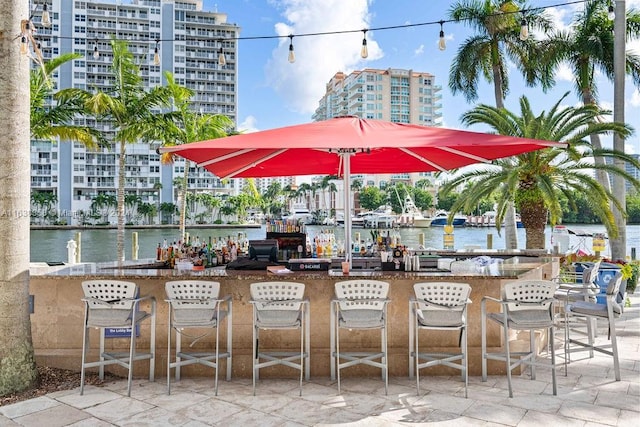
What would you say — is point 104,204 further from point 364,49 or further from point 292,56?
point 364,49

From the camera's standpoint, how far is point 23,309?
14.1ft

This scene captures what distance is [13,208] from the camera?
419 centimetres

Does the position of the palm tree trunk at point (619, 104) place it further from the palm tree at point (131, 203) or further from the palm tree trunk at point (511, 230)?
the palm tree at point (131, 203)

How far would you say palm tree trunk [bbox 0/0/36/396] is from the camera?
4.16 meters

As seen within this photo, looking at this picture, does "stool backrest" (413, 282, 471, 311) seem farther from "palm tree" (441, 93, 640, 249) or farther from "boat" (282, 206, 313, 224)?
"palm tree" (441, 93, 640, 249)

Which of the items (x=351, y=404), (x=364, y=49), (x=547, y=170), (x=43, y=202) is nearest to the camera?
(x=351, y=404)

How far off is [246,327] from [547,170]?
8.67 meters

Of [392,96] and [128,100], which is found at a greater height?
[392,96]

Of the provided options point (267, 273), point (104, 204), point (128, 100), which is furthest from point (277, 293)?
point (104, 204)

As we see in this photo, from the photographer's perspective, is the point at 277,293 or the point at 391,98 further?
the point at 391,98

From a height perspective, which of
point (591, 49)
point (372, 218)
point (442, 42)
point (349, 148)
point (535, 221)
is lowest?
point (535, 221)

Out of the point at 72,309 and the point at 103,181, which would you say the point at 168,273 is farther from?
the point at 103,181

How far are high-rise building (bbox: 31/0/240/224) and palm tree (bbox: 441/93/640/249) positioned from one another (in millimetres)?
56960

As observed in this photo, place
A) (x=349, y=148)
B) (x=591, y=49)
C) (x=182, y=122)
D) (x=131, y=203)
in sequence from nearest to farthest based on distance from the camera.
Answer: (x=349, y=148)
(x=591, y=49)
(x=182, y=122)
(x=131, y=203)
